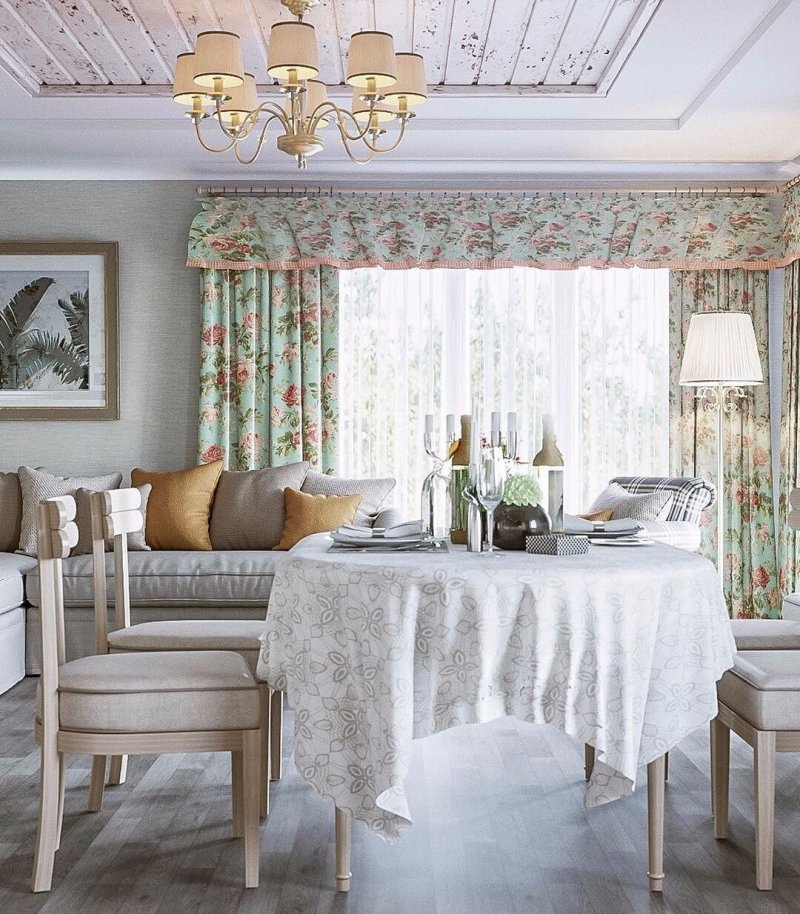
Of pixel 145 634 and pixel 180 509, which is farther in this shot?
pixel 180 509

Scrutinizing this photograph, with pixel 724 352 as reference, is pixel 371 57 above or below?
above

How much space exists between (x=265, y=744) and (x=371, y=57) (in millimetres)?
2024

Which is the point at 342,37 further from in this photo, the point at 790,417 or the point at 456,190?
the point at 790,417

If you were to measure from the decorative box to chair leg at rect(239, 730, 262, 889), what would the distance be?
2.75ft

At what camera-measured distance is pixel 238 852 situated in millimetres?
2689

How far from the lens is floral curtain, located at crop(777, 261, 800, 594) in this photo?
18.5 feet

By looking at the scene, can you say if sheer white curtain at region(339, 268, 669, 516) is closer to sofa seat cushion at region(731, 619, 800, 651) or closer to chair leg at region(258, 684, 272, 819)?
sofa seat cushion at region(731, 619, 800, 651)

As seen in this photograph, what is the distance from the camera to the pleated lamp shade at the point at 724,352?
17.1 feet

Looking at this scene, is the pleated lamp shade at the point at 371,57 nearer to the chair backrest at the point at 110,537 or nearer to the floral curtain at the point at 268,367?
the chair backrest at the point at 110,537

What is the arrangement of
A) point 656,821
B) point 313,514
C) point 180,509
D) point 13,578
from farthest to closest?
point 180,509, point 313,514, point 13,578, point 656,821

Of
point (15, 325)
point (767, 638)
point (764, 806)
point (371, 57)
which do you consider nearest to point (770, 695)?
point (764, 806)

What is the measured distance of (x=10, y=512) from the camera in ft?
17.6

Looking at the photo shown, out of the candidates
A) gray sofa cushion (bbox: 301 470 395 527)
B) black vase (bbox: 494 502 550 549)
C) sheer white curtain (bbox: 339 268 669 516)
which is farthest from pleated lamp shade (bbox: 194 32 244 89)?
sheer white curtain (bbox: 339 268 669 516)

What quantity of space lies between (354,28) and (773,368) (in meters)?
3.28
